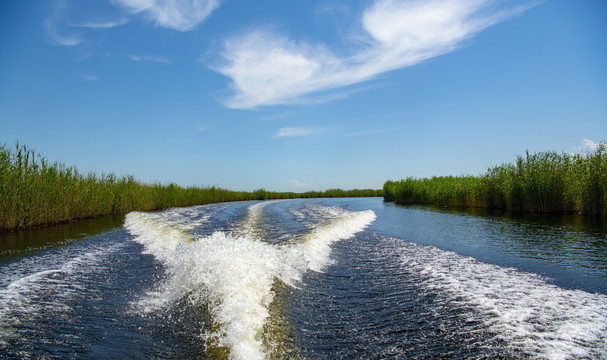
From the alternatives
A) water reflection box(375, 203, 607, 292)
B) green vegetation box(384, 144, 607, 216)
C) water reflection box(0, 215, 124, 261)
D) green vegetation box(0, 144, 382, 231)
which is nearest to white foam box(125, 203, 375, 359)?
water reflection box(0, 215, 124, 261)

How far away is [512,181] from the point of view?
19156 mm

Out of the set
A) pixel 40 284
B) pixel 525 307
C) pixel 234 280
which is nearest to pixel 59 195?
pixel 40 284

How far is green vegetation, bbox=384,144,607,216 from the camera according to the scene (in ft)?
48.4

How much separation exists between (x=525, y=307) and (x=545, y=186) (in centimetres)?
1632

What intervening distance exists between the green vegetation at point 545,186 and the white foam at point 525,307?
1284cm

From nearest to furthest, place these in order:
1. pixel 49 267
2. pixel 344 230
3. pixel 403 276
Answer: pixel 403 276 < pixel 49 267 < pixel 344 230

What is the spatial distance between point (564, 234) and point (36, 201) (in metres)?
19.1

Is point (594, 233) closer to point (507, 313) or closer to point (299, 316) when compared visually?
point (507, 313)

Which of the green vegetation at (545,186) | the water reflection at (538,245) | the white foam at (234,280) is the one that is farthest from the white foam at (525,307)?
the green vegetation at (545,186)

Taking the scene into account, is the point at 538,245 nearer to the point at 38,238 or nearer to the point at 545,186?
the point at 545,186

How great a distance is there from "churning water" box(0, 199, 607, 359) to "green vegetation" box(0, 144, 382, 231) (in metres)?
4.81

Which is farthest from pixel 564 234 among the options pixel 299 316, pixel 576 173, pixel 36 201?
pixel 36 201

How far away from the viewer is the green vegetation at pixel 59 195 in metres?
11.4

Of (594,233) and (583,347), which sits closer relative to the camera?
(583,347)
